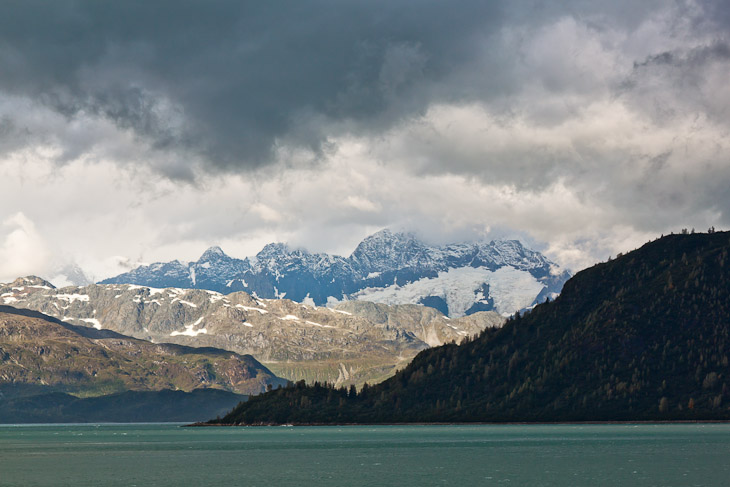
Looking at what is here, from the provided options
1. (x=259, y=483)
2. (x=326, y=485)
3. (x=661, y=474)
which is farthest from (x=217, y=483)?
(x=661, y=474)

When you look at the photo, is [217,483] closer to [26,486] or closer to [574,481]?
[26,486]

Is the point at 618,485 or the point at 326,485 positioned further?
the point at 326,485

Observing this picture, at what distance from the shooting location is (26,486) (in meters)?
198

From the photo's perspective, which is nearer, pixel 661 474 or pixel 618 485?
pixel 618 485

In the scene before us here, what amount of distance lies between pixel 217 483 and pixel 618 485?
86.7 meters

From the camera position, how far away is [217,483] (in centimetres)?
19938

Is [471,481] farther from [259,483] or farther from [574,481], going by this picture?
[259,483]

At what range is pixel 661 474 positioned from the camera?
7859 inches

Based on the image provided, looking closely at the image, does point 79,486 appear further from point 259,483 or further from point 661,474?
point 661,474

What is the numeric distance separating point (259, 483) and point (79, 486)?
39553mm

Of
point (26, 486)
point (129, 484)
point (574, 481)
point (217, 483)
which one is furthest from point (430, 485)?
point (26, 486)

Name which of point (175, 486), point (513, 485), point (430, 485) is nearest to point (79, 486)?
point (175, 486)

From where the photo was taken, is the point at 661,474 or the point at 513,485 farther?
the point at 661,474

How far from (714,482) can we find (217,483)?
4160 inches
